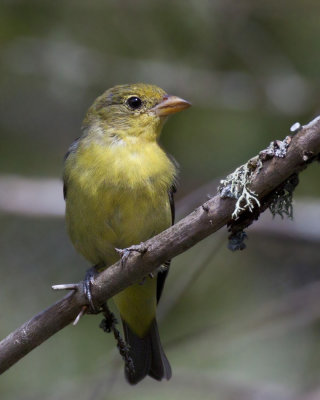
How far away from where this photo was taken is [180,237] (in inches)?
117

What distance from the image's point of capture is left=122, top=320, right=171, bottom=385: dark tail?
4.52 m

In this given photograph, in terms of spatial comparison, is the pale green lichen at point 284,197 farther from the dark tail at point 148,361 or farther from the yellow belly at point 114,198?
the dark tail at point 148,361

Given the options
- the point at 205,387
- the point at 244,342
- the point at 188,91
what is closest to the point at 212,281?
the point at 244,342

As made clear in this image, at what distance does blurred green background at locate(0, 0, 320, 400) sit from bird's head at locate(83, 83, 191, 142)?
120cm

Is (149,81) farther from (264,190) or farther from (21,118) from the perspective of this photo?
(264,190)

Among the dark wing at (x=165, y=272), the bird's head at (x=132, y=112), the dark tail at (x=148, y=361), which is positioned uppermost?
the bird's head at (x=132, y=112)

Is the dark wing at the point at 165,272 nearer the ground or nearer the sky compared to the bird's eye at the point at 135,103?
nearer the ground

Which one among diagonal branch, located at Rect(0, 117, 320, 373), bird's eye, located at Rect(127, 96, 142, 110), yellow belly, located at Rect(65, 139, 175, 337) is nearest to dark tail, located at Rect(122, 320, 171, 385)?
yellow belly, located at Rect(65, 139, 175, 337)

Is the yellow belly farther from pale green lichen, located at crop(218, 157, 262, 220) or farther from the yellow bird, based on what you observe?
pale green lichen, located at crop(218, 157, 262, 220)

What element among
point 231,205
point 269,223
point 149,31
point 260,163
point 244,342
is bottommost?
point 244,342

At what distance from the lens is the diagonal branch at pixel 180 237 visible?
2.68m

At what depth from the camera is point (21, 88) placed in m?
7.47

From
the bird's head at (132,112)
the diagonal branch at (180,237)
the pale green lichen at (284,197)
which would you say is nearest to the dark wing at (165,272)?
the bird's head at (132,112)

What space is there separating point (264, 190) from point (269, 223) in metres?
3.40
